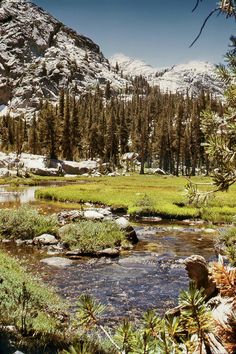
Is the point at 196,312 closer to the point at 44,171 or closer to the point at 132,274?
the point at 132,274

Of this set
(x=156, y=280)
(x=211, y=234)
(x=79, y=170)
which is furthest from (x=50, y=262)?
(x=79, y=170)

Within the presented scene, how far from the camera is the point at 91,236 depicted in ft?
76.3

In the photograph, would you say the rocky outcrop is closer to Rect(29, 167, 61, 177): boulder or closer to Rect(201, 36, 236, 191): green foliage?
Rect(29, 167, 61, 177): boulder

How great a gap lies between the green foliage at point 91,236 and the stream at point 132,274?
1.14 meters

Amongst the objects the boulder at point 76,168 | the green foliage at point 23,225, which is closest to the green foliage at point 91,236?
the green foliage at point 23,225

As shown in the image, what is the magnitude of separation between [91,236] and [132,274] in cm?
542

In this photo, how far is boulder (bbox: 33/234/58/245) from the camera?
932 inches

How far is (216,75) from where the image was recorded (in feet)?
16.3

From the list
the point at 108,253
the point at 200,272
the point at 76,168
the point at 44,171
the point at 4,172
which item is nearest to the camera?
the point at 200,272

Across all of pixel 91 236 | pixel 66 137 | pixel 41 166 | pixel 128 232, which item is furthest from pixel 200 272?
pixel 66 137

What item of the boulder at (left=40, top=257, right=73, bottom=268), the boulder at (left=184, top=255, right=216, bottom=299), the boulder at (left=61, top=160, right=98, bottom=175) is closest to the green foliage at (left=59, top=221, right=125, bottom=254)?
the boulder at (left=40, top=257, right=73, bottom=268)

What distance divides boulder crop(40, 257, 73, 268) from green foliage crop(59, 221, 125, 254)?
6.15 feet

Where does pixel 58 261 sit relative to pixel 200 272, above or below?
below

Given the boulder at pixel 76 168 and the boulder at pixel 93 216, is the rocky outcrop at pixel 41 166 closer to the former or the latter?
the boulder at pixel 76 168
